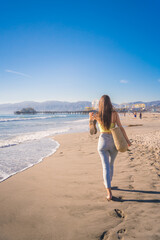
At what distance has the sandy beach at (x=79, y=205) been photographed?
2.11 m

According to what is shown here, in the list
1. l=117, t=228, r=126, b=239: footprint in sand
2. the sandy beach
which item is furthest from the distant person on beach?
l=117, t=228, r=126, b=239: footprint in sand

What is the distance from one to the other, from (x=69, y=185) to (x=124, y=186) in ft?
3.99

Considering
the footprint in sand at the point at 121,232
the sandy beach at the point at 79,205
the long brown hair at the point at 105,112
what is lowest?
the sandy beach at the point at 79,205

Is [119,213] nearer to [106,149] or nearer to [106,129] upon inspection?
[106,149]

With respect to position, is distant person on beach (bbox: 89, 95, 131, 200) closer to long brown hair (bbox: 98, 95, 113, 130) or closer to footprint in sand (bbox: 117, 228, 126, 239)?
long brown hair (bbox: 98, 95, 113, 130)

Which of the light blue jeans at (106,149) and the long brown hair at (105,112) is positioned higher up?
the long brown hair at (105,112)

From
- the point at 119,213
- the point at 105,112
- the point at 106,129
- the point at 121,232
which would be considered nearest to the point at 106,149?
the point at 106,129

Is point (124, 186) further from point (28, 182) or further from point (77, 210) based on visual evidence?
point (28, 182)

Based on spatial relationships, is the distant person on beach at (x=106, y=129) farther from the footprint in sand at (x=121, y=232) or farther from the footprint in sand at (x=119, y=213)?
the footprint in sand at (x=121, y=232)

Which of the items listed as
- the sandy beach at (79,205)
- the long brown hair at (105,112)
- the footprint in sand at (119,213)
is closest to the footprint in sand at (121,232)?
the sandy beach at (79,205)

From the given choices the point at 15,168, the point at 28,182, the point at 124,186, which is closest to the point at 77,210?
the point at 124,186

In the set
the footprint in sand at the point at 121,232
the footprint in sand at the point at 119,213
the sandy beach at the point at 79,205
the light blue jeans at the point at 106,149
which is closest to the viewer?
the footprint in sand at the point at 121,232

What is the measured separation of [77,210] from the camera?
8.49ft

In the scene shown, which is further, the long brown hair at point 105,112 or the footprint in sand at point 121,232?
the long brown hair at point 105,112
